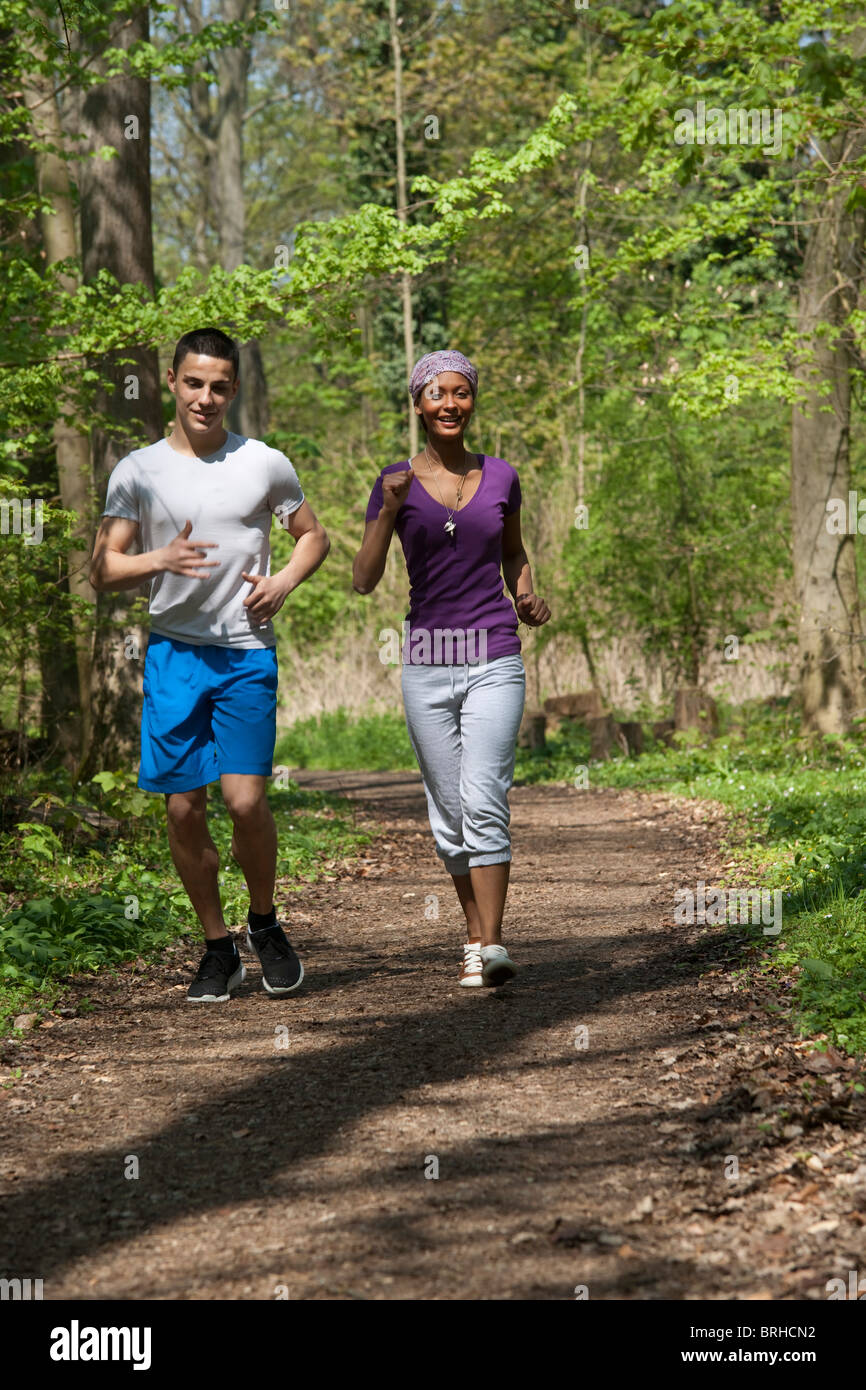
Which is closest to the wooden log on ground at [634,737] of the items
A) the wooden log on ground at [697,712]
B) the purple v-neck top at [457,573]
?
the wooden log on ground at [697,712]

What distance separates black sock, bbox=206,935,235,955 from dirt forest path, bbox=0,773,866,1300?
0.22 meters

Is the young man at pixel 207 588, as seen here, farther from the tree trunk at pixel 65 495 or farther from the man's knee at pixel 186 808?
the tree trunk at pixel 65 495

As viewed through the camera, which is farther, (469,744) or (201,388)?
(469,744)

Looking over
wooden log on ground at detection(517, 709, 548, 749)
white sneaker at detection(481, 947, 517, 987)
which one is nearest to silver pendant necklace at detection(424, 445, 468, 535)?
white sneaker at detection(481, 947, 517, 987)

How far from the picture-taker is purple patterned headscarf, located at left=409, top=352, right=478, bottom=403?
501 cm

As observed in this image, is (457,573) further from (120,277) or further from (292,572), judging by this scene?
(120,277)

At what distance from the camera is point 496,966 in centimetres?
504

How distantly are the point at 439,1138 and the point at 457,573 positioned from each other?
6.96ft

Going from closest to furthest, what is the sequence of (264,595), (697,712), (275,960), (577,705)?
(264,595) → (275,960) → (697,712) → (577,705)

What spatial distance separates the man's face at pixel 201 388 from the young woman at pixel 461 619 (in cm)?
63

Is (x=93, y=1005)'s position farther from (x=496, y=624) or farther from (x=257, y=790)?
(x=496, y=624)

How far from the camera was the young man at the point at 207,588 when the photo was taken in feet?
16.2

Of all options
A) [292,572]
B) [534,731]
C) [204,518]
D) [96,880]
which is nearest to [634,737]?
[534,731]
